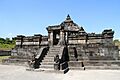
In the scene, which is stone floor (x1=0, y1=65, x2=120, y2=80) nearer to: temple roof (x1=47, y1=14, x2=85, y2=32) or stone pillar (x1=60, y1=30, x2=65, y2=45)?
stone pillar (x1=60, y1=30, x2=65, y2=45)

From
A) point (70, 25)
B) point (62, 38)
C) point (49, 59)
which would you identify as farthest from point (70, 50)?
point (70, 25)

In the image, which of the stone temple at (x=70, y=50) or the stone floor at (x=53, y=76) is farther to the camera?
the stone temple at (x=70, y=50)

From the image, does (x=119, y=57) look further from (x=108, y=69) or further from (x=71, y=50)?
(x=71, y=50)

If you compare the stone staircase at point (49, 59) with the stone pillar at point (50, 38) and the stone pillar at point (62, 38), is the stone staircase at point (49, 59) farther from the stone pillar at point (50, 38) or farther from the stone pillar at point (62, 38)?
the stone pillar at point (50, 38)

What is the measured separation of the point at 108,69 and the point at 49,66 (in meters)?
5.34

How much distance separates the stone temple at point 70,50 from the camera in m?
14.6

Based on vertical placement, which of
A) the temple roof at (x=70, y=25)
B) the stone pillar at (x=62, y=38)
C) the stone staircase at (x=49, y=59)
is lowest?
the stone staircase at (x=49, y=59)

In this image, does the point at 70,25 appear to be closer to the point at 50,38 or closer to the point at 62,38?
the point at 62,38

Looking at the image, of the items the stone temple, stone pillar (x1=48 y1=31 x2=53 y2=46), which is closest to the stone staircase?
the stone temple

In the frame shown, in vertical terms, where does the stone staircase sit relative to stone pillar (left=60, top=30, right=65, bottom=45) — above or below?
below

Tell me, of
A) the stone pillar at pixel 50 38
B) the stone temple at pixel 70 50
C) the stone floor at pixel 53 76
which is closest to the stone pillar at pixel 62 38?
the stone temple at pixel 70 50

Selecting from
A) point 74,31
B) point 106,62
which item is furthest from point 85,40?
point 74,31

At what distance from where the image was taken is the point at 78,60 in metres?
15.9

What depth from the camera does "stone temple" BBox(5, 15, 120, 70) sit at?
14643mm
